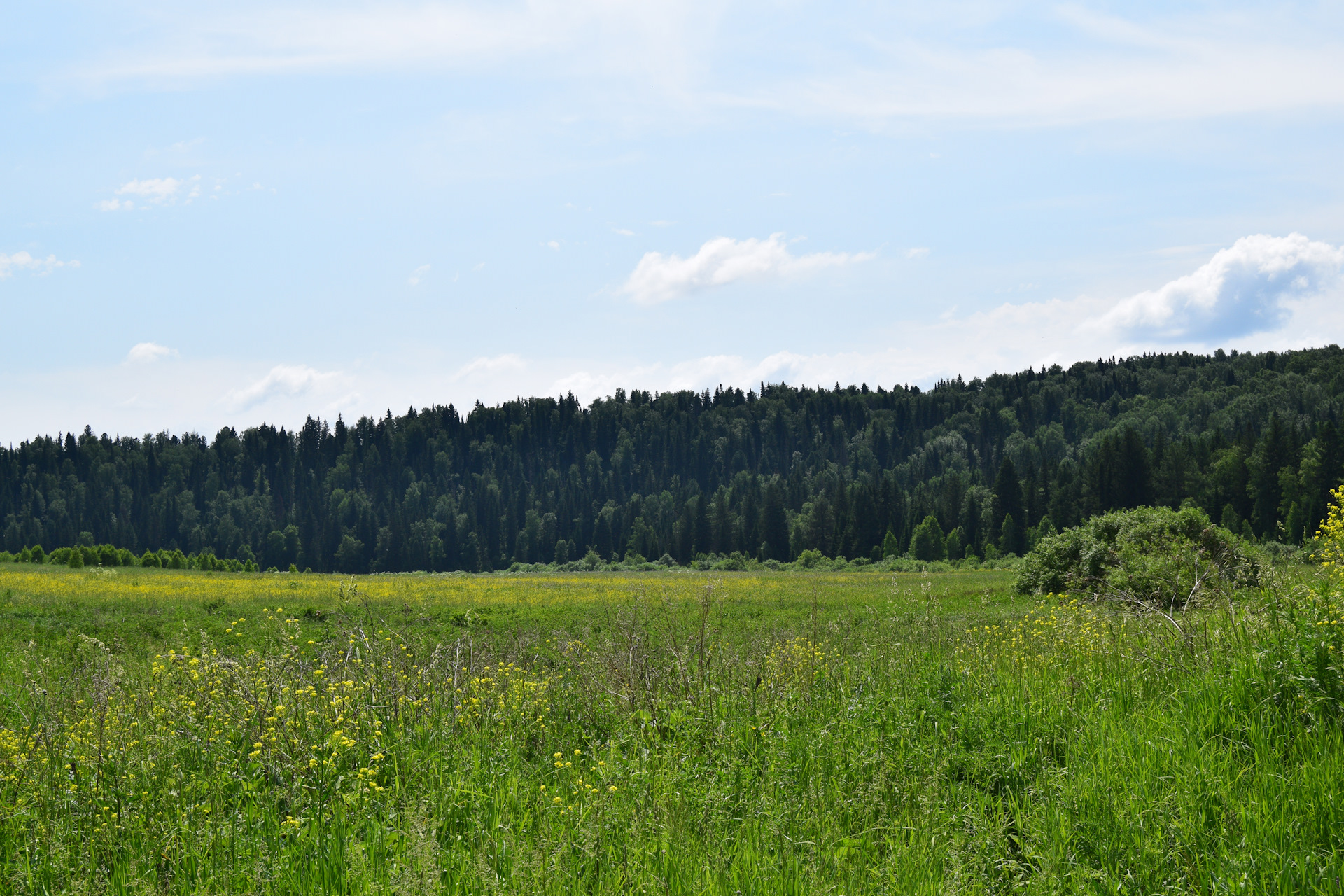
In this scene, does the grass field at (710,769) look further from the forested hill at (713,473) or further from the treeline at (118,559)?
the forested hill at (713,473)

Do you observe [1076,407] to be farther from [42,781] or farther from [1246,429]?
[42,781]

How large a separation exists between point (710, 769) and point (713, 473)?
17606cm

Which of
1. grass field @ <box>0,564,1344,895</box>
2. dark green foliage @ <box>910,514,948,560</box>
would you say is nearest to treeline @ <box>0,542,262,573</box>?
grass field @ <box>0,564,1344,895</box>

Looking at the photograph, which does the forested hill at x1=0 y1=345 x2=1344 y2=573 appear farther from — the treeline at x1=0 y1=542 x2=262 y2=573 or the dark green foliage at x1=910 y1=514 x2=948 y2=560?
the treeline at x1=0 y1=542 x2=262 y2=573

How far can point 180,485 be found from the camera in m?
170

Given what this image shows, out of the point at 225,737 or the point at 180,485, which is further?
the point at 180,485

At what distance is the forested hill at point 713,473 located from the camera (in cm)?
9156

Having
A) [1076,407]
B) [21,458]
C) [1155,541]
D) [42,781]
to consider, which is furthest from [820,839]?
[21,458]

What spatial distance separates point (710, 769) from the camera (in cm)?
495

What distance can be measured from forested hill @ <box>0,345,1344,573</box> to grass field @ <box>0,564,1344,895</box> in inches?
3327

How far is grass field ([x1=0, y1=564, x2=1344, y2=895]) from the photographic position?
12.0 ft

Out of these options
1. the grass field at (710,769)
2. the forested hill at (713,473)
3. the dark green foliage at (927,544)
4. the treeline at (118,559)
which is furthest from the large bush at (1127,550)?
the dark green foliage at (927,544)

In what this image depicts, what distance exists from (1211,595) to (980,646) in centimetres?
203

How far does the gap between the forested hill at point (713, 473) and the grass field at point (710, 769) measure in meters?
84.5
